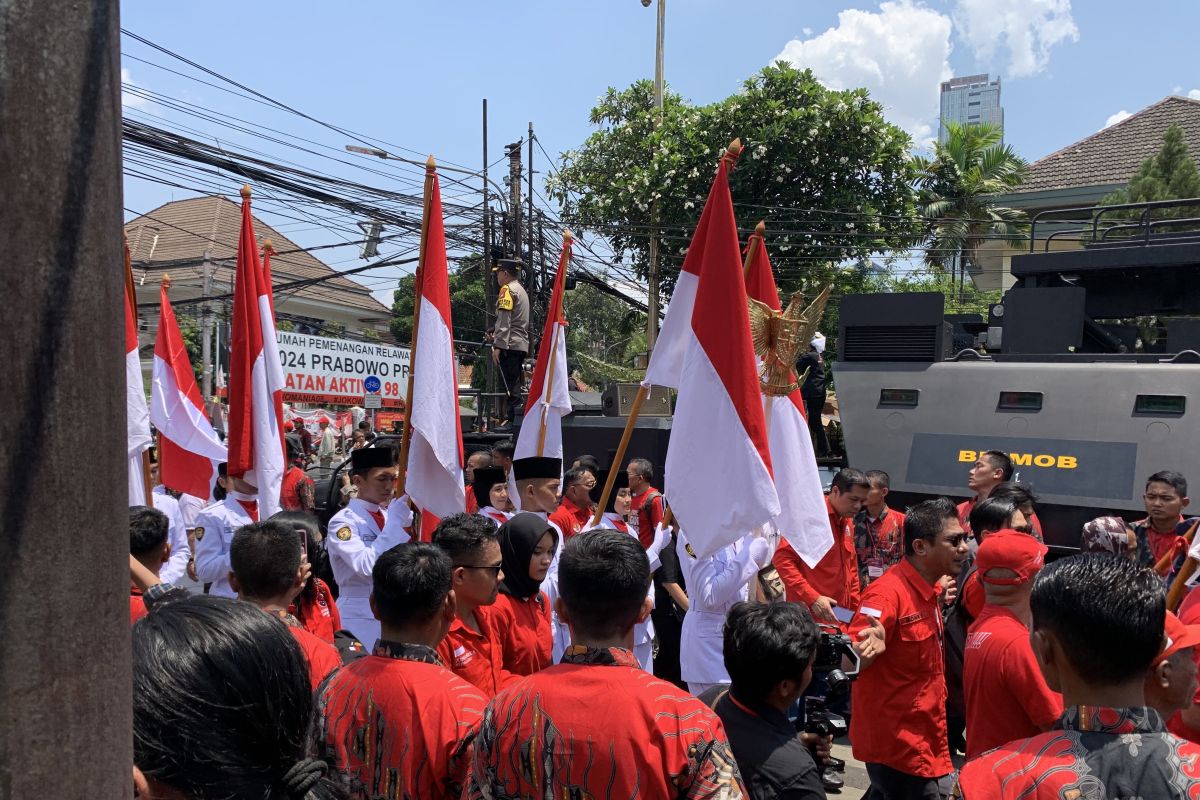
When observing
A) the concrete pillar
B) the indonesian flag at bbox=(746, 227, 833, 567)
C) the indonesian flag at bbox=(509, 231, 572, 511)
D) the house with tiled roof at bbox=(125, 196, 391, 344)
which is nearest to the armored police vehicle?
the indonesian flag at bbox=(509, 231, 572, 511)

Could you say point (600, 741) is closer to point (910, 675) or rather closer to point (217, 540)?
point (910, 675)

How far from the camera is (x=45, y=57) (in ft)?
3.94

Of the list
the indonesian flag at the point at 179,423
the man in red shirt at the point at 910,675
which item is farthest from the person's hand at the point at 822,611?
the indonesian flag at the point at 179,423

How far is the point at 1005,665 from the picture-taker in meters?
3.20

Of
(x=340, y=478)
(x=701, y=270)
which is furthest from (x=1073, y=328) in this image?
(x=340, y=478)

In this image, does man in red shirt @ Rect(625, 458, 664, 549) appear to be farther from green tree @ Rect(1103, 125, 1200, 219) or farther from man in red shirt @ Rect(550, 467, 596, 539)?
green tree @ Rect(1103, 125, 1200, 219)

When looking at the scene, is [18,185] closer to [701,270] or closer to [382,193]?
[701,270]

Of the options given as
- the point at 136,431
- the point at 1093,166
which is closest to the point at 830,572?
the point at 136,431

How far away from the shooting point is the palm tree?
23.1 metres

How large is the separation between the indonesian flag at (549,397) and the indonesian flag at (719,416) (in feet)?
6.84

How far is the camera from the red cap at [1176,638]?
2.14m

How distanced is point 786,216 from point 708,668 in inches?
573

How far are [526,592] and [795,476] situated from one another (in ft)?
5.68

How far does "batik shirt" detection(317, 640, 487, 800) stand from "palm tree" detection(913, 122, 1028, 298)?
21.6 meters
